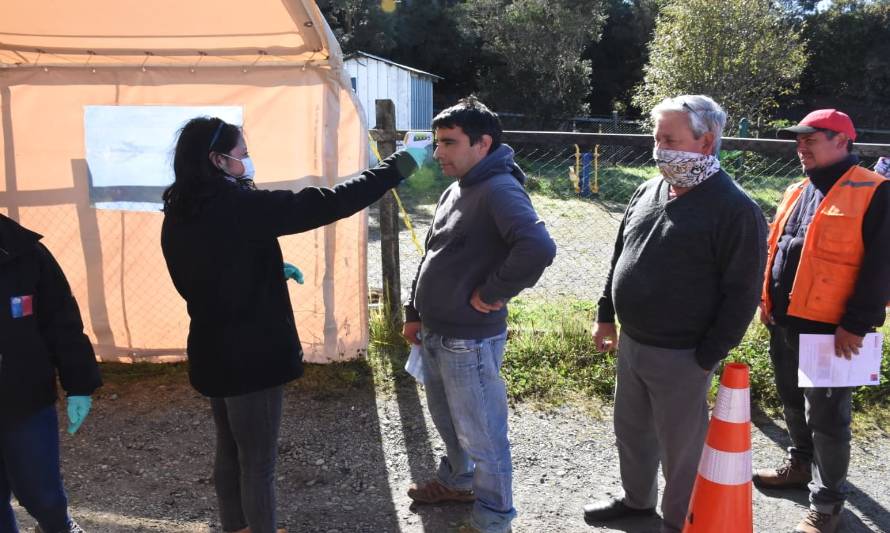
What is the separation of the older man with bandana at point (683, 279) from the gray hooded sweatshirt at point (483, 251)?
0.44m

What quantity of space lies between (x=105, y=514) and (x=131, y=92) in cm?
278

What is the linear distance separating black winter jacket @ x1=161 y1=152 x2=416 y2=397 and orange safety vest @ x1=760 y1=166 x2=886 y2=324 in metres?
1.85

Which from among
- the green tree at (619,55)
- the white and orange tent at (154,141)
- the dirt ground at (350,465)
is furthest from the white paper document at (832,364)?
the green tree at (619,55)

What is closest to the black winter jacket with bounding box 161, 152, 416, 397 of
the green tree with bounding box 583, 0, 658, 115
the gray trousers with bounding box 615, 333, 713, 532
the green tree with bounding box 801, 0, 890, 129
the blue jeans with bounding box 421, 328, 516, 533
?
the blue jeans with bounding box 421, 328, 516, 533

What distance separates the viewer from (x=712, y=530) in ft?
8.46

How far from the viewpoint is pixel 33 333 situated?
8.25 feet

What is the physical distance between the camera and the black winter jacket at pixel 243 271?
232cm

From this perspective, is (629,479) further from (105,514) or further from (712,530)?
(105,514)

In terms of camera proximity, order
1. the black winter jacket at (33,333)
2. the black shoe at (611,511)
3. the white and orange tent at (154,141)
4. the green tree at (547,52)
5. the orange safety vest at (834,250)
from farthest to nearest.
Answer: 1. the green tree at (547,52)
2. the white and orange tent at (154,141)
3. the black shoe at (611,511)
4. the orange safety vest at (834,250)
5. the black winter jacket at (33,333)

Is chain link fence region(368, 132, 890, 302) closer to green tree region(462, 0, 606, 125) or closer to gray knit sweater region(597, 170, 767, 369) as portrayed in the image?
gray knit sweater region(597, 170, 767, 369)

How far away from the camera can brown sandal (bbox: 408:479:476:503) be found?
335 centimetres

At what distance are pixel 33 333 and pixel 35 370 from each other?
0.13 metres

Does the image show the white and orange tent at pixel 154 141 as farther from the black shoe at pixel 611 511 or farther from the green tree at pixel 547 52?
the green tree at pixel 547 52

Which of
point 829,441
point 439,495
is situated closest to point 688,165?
point 829,441
